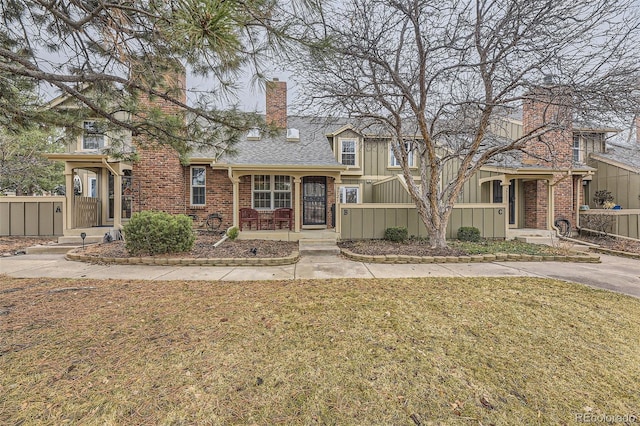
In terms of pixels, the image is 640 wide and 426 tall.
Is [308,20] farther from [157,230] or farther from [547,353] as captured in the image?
[157,230]

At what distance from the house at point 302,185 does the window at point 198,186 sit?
1.5 inches

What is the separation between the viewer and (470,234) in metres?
8.91

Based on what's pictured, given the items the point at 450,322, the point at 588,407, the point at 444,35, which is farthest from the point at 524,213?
the point at 588,407

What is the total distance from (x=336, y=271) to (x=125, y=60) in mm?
4775

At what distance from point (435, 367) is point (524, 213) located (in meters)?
12.4

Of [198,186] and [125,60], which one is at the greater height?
[125,60]

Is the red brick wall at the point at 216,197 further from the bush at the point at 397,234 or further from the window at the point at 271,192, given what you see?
the bush at the point at 397,234

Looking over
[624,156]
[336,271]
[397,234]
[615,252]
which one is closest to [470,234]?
[397,234]

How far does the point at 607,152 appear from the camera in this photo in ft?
41.9

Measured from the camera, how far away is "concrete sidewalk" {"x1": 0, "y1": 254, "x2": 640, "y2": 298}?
504cm

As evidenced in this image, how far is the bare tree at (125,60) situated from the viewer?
109 inches

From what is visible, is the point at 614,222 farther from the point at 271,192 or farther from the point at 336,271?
the point at 271,192

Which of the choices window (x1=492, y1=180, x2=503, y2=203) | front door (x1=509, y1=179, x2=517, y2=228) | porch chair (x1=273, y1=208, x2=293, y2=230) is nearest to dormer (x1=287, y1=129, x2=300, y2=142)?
porch chair (x1=273, y1=208, x2=293, y2=230)

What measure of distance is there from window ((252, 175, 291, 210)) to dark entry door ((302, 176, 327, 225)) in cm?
72
